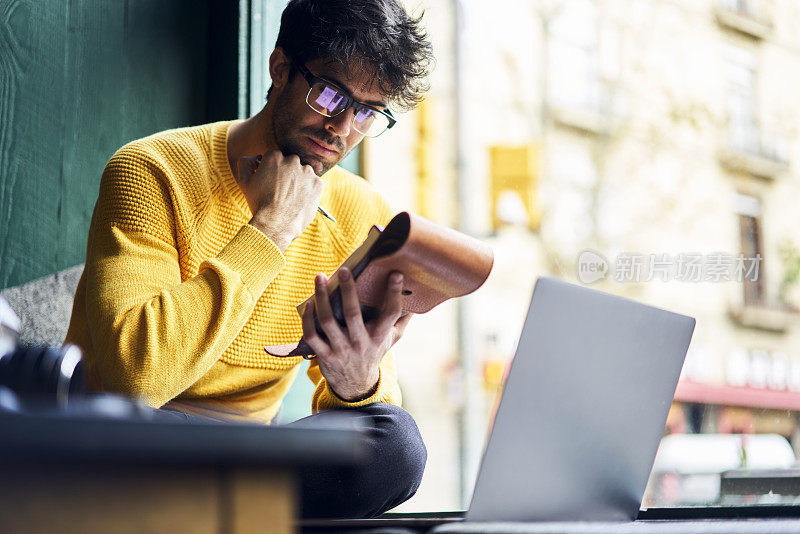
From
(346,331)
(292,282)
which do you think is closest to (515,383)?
(346,331)

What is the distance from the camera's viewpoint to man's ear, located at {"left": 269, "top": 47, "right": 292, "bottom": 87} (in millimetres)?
1481

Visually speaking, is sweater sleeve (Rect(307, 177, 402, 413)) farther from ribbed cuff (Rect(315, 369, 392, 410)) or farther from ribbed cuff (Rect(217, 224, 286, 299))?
ribbed cuff (Rect(217, 224, 286, 299))

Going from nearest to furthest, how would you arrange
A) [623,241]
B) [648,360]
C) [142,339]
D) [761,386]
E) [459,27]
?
[648,360] < [142,339] < [761,386] < [623,241] < [459,27]

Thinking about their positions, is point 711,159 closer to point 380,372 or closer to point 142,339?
point 380,372

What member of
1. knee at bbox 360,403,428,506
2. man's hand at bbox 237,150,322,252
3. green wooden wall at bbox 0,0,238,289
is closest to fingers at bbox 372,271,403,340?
knee at bbox 360,403,428,506

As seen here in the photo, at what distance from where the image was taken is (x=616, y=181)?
2.93 meters

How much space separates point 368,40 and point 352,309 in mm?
512

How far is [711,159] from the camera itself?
2.30m

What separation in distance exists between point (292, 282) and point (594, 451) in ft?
2.46

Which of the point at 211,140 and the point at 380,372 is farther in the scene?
the point at 211,140

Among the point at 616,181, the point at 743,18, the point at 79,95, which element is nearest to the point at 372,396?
the point at 79,95

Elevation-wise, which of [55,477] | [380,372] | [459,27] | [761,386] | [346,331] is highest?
[459,27]

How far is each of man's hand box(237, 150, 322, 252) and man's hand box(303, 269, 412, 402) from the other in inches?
8.0

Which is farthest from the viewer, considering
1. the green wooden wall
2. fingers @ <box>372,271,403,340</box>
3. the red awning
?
the red awning
